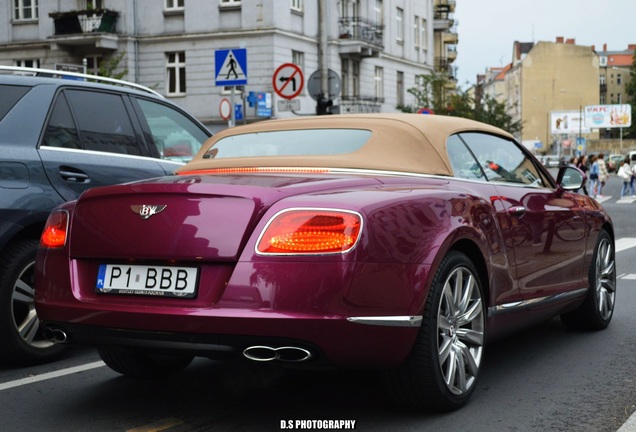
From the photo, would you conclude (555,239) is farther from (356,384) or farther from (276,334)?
(276,334)

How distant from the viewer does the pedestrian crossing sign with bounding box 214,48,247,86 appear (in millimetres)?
15761

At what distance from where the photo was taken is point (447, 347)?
182 inches

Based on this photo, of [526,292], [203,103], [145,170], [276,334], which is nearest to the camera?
[276,334]

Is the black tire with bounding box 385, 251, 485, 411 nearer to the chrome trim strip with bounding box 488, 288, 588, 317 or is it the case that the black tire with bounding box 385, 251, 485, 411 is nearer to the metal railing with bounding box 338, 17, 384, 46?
the chrome trim strip with bounding box 488, 288, 588, 317

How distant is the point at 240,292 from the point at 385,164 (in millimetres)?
1471

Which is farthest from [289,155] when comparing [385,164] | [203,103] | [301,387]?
[203,103]

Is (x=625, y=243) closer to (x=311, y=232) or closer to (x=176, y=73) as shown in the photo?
(x=311, y=232)

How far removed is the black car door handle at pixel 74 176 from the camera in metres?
6.25

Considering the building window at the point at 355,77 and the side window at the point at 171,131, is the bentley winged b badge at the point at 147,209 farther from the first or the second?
the building window at the point at 355,77

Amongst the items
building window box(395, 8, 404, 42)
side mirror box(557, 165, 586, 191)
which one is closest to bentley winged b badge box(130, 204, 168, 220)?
side mirror box(557, 165, 586, 191)

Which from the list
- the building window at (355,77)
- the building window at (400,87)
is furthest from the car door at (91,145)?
the building window at (400,87)

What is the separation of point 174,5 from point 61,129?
36.1 metres

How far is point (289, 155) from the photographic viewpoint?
5387 millimetres

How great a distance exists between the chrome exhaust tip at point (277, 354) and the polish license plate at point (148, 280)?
1.11 ft
